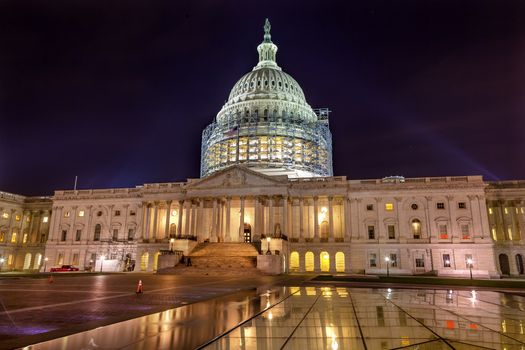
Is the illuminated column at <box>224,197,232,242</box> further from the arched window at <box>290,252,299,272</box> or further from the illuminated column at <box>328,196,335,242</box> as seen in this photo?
the illuminated column at <box>328,196,335,242</box>

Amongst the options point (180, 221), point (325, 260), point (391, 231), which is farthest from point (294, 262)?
point (180, 221)

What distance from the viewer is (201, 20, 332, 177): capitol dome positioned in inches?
3430

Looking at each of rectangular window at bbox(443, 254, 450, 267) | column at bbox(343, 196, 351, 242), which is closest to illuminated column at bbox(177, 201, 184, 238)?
column at bbox(343, 196, 351, 242)

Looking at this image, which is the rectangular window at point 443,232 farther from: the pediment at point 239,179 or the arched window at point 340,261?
the pediment at point 239,179

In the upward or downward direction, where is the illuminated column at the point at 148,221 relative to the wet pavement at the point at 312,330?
upward

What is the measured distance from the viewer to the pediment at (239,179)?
215ft

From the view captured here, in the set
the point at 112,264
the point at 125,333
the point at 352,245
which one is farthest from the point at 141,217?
the point at 125,333

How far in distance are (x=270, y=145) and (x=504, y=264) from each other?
50.4 m

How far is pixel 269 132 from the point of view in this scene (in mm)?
88188

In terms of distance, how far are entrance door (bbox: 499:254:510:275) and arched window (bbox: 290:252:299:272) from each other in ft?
115

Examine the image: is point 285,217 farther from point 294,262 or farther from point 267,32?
point 267,32

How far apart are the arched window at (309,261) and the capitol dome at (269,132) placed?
898 inches

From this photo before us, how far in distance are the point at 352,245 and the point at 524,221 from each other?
2945 cm

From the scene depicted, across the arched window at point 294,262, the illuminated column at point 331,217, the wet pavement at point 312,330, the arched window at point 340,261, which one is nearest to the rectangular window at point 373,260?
the arched window at point 340,261
